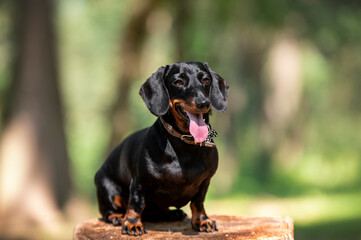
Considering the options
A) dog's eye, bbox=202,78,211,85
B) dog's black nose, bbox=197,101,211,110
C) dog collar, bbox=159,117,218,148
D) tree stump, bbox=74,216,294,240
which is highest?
dog's eye, bbox=202,78,211,85

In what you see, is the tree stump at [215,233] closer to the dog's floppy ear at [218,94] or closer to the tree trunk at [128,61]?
the dog's floppy ear at [218,94]

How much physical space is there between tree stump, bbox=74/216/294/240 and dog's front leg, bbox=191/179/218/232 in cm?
7

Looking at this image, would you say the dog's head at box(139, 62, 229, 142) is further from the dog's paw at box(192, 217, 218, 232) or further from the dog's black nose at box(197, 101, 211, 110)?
the dog's paw at box(192, 217, 218, 232)

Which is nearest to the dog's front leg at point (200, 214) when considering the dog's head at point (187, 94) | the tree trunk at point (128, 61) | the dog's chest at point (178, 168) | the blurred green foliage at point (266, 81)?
the dog's chest at point (178, 168)

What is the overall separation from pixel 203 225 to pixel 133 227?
0.60m

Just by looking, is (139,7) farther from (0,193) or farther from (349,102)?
(349,102)

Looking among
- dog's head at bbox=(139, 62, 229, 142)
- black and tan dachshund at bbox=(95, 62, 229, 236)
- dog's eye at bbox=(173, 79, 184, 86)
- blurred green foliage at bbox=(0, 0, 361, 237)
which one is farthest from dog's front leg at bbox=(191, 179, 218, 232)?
blurred green foliage at bbox=(0, 0, 361, 237)

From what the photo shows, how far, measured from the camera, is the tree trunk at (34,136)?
498 inches

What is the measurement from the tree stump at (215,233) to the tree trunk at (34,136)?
7.83 meters

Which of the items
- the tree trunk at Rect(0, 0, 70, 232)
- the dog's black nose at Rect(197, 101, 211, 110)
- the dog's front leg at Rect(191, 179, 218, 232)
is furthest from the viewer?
the tree trunk at Rect(0, 0, 70, 232)

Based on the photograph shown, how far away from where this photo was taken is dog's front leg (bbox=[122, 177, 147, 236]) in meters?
Result: 4.55

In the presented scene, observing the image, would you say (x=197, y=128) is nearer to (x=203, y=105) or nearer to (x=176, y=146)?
(x=203, y=105)

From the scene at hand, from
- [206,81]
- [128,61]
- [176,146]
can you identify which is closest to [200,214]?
[176,146]

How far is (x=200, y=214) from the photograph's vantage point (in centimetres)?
475
